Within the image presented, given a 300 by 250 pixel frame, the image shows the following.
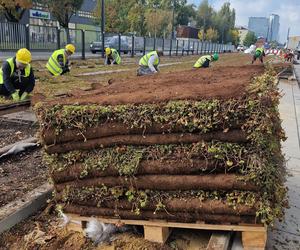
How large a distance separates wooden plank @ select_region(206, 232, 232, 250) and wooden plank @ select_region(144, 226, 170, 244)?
1.21 ft

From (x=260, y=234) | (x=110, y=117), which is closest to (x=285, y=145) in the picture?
(x=260, y=234)

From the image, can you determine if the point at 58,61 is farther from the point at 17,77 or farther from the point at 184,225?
the point at 184,225

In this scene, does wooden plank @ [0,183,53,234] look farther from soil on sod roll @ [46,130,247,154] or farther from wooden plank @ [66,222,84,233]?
soil on sod roll @ [46,130,247,154]

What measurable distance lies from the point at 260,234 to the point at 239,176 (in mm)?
492

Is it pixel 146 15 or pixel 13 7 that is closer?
pixel 13 7

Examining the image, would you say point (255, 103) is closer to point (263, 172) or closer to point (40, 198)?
point (263, 172)

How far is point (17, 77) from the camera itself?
321 inches

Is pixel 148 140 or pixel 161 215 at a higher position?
pixel 148 140

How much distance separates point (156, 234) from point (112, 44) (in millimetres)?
31722

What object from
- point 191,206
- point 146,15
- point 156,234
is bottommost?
point 156,234

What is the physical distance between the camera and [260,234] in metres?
2.97

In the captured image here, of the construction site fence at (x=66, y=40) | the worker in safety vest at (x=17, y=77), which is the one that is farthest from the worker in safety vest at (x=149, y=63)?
the construction site fence at (x=66, y=40)

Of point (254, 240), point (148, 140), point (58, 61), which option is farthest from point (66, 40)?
point (254, 240)

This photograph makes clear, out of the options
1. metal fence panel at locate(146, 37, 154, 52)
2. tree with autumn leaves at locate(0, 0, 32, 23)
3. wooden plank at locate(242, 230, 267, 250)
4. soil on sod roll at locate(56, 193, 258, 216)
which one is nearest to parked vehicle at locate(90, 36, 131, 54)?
metal fence panel at locate(146, 37, 154, 52)
